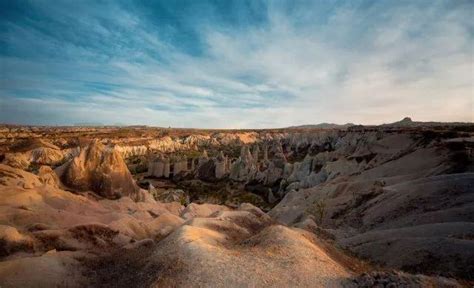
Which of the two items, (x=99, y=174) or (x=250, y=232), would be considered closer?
(x=250, y=232)

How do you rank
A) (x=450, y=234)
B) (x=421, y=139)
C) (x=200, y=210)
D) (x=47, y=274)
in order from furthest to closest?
(x=421, y=139) → (x=200, y=210) → (x=450, y=234) → (x=47, y=274)

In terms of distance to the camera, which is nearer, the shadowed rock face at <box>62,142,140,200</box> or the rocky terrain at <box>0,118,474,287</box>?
the rocky terrain at <box>0,118,474,287</box>

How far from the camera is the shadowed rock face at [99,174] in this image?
4334 centimetres

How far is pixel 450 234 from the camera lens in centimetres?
2238

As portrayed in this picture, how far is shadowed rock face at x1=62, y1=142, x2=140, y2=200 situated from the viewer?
→ 4334 cm

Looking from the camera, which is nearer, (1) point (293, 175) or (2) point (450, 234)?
(2) point (450, 234)

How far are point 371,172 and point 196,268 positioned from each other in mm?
42246

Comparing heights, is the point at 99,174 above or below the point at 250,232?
above

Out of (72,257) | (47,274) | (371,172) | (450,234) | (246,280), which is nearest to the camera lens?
(246,280)

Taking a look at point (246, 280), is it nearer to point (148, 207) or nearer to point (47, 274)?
point (47, 274)

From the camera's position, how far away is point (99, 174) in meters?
44.1

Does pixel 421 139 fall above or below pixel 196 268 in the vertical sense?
above

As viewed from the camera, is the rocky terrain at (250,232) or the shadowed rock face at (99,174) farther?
the shadowed rock face at (99,174)

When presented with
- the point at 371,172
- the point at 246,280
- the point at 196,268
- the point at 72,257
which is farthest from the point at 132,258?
the point at 371,172
